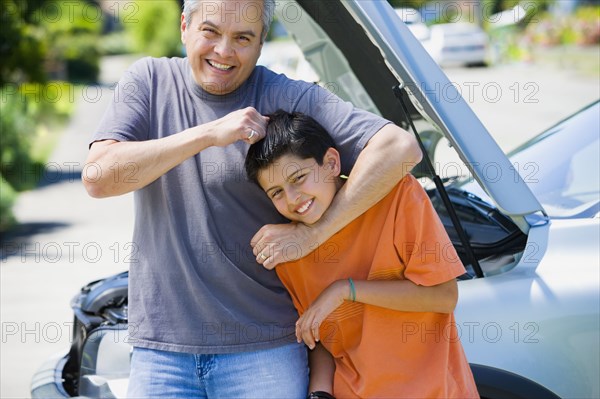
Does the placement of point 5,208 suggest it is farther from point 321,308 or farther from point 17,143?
point 321,308

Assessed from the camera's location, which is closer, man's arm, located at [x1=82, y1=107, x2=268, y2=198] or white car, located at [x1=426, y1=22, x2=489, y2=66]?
man's arm, located at [x1=82, y1=107, x2=268, y2=198]

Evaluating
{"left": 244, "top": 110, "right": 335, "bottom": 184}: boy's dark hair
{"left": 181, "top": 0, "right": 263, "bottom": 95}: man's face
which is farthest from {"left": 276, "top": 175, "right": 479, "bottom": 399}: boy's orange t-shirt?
{"left": 181, "top": 0, "right": 263, "bottom": 95}: man's face

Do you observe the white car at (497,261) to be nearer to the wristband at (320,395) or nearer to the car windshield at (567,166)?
the car windshield at (567,166)

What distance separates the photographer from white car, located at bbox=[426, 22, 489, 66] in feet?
101

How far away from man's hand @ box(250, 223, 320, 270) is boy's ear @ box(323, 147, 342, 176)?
7.0 inches

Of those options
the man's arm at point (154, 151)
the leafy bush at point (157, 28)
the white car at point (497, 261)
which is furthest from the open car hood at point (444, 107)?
the leafy bush at point (157, 28)

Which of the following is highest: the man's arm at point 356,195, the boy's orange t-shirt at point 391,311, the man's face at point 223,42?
the man's face at point 223,42

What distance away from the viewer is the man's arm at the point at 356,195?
7.44ft

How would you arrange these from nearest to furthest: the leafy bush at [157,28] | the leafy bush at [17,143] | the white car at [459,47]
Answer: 1. the leafy bush at [17,143]
2. the white car at [459,47]
3. the leafy bush at [157,28]

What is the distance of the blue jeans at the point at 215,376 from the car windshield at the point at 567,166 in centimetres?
128

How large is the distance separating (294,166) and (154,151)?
382 millimetres

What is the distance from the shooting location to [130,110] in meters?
2.36

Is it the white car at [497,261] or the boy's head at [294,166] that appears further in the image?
the white car at [497,261]

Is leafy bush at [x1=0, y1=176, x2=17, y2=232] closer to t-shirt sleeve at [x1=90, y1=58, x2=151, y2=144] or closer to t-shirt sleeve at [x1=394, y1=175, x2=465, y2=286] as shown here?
t-shirt sleeve at [x1=90, y1=58, x2=151, y2=144]
